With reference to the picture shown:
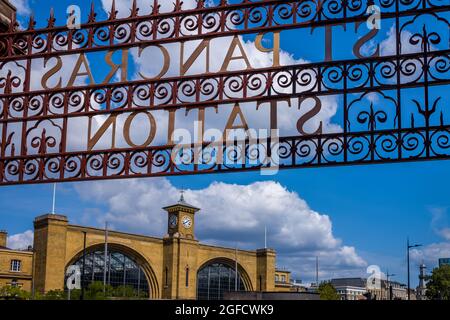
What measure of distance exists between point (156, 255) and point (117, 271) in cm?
329

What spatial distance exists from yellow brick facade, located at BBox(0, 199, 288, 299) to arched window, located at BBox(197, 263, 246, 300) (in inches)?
30.7

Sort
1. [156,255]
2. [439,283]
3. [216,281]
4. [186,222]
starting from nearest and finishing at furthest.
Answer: [156,255] < [186,222] < [216,281] < [439,283]

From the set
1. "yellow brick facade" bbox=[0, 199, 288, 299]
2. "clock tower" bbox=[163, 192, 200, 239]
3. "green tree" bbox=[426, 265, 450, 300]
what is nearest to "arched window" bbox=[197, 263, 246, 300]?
"yellow brick facade" bbox=[0, 199, 288, 299]

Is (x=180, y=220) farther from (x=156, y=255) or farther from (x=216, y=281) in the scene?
(x=216, y=281)

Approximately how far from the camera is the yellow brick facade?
4119cm

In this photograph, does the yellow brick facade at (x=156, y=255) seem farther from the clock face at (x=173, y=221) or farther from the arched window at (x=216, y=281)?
the arched window at (x=216, y=281)

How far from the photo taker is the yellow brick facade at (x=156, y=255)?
4119 cm

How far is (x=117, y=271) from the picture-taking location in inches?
1891

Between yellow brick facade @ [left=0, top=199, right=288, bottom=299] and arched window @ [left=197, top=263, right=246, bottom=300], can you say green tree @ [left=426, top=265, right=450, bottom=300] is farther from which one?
arched window @ [left=197, top=263, right=246, bottom=300]

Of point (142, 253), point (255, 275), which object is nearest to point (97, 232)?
point (142, 253)

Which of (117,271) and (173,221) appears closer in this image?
(117,271)

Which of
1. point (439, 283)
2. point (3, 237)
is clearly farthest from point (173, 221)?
point (439, 283)

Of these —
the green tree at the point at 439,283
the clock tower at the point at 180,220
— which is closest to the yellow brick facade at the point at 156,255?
the clock tower at the point at 180,220
